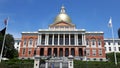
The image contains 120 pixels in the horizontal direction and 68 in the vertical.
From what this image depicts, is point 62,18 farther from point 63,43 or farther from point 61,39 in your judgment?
point 63,43

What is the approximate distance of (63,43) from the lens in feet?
254

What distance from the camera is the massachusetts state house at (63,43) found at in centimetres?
7625

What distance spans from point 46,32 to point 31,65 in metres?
43.3

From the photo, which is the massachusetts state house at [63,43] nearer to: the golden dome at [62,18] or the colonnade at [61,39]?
the colonnade at [61,39]

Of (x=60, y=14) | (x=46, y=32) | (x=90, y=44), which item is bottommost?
(x=90, y=44)

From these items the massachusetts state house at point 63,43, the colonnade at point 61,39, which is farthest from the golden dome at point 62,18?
the colonnade at point 61,39

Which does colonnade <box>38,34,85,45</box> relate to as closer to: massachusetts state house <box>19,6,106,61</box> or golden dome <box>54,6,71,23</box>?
massachusetts state house <box>19,6,106,61</box>

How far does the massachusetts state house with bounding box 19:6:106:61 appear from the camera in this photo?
76250 mm

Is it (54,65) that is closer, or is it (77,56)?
(54,65)

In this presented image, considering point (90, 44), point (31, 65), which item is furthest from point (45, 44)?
point (31, 65)

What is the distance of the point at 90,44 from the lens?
80.5 metres

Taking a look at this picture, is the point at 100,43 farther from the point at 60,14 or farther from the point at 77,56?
the point at 60,14

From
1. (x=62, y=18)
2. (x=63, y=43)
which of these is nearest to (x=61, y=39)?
(x=63, y=43)

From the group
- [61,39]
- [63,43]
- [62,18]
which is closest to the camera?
[63,43]
